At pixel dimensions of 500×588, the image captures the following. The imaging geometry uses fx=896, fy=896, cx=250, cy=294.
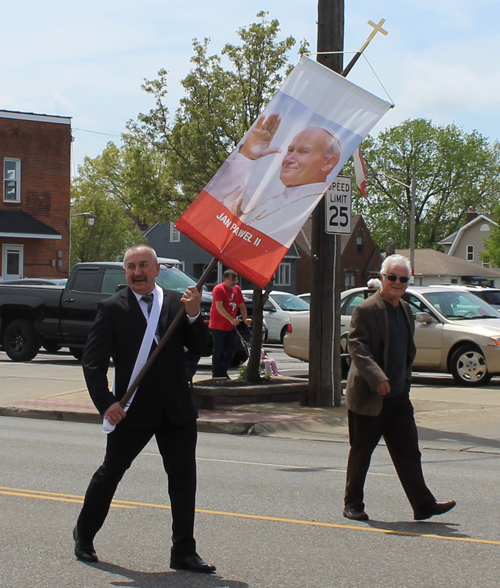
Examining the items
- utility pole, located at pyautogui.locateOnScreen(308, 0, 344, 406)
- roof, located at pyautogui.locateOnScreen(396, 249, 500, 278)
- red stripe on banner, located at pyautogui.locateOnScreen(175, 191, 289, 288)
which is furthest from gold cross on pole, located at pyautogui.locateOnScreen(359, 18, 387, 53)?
roof, located at pyautogui.locateOnScreen(396, 249, 500, 278)

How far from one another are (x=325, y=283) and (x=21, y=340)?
948 centimetres

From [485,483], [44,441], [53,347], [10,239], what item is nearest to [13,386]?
[44,441]

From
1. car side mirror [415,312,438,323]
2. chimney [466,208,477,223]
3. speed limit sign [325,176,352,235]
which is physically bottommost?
car side mirror [415,312,438,323]

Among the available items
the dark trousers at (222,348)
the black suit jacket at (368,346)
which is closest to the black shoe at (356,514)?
the black suit jacket at (368,346)

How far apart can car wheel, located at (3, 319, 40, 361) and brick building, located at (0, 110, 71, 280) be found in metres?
16.7

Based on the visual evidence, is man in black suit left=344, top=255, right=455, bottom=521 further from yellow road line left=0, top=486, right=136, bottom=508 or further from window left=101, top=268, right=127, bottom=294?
window left=101, top=268, right=127, bottom=294

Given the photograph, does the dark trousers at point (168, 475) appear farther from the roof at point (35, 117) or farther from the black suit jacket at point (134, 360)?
the roof at point (35, 117)

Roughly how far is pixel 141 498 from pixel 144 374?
2.20m

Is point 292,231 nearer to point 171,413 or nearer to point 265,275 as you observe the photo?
point 265,275

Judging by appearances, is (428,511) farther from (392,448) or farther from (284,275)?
(284,275)

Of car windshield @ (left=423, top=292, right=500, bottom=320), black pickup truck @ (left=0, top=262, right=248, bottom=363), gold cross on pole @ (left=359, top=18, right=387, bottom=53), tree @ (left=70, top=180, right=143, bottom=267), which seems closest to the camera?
gold cross on pole @ (left=359, top=18, right=387, bottom=53)

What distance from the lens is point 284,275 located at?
2367 inches

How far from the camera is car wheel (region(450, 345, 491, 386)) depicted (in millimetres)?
14633

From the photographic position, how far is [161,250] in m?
65.1
